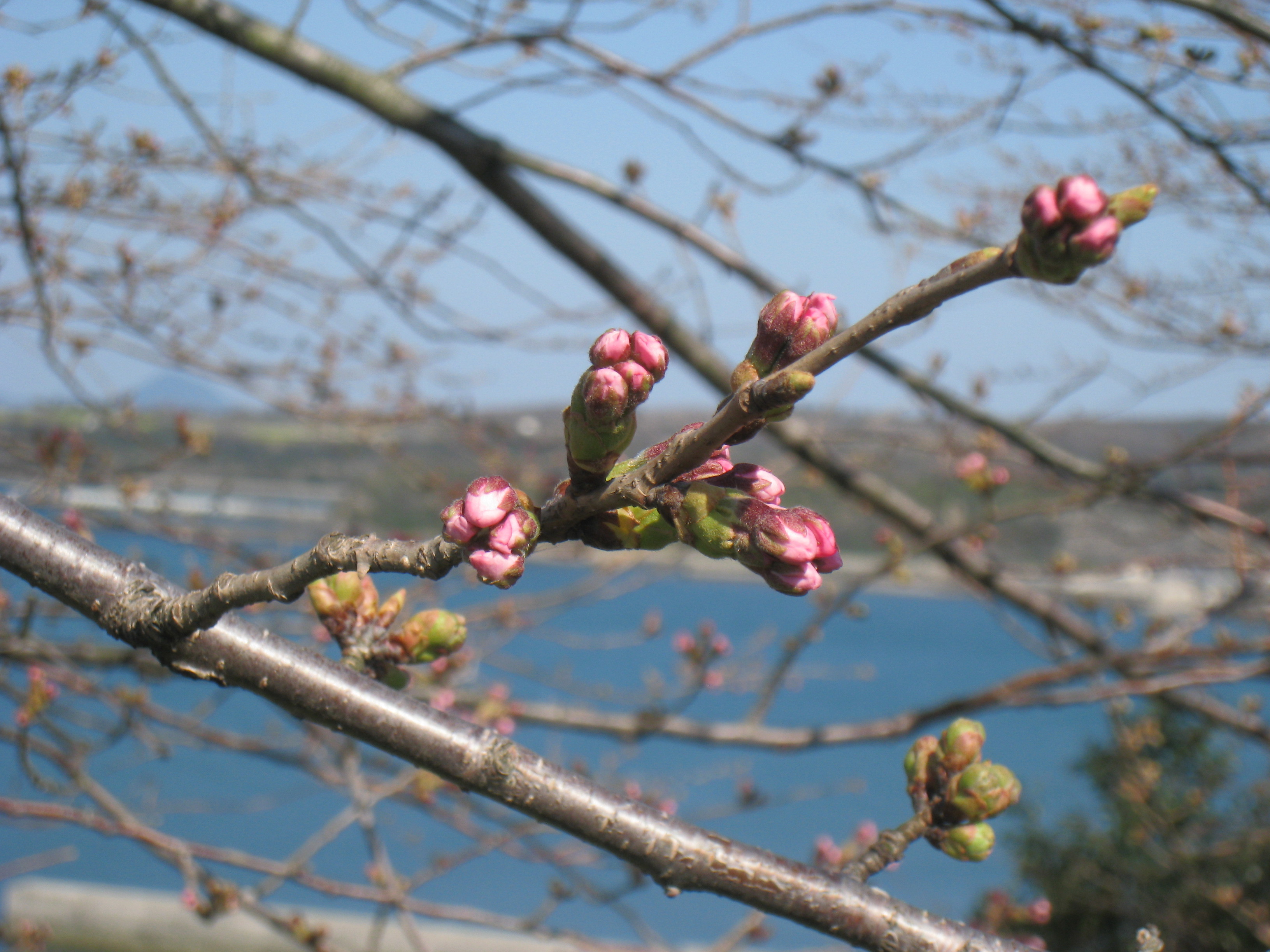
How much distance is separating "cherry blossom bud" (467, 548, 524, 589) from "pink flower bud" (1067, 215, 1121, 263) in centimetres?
30

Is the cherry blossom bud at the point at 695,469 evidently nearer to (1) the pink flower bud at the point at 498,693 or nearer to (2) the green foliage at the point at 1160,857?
(1) the pink flower bud at the point at 498,693

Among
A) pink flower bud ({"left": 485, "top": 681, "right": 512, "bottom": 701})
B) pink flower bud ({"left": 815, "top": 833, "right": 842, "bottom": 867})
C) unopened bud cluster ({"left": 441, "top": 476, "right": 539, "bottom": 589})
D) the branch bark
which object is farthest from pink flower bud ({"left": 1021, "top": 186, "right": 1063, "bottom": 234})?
pink flower bud ({"left": 485, "top": 681, "right": 512, "bottom": 701})

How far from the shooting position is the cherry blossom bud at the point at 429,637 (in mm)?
745

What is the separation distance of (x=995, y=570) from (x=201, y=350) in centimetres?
238

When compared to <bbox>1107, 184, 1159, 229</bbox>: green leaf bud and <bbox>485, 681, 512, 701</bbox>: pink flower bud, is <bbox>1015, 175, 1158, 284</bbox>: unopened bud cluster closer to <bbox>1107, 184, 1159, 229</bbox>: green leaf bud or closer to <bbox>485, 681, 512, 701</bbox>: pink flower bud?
<bbox>1107, 184, 1159, 229</bbox>: green leaf bud

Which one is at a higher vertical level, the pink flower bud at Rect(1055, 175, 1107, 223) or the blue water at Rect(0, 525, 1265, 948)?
the pink flower bud at Rect(1055, 175, 1107, 223)

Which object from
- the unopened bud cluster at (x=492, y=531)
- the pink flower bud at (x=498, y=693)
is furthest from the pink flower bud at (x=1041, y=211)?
the pink flower bud at (x=498, y=693)

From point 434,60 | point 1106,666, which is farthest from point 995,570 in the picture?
point 434,60

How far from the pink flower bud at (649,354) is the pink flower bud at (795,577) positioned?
4.9 inches

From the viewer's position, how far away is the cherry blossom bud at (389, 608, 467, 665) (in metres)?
0.74

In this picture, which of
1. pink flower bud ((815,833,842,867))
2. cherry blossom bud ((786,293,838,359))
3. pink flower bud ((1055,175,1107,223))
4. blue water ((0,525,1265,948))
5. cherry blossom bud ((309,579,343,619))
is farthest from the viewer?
blue water ((0,525,1265,948))

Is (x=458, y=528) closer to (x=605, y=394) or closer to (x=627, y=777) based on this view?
(x=605, y=394)

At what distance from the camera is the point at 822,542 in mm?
485

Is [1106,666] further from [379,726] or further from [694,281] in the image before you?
[379,726]
